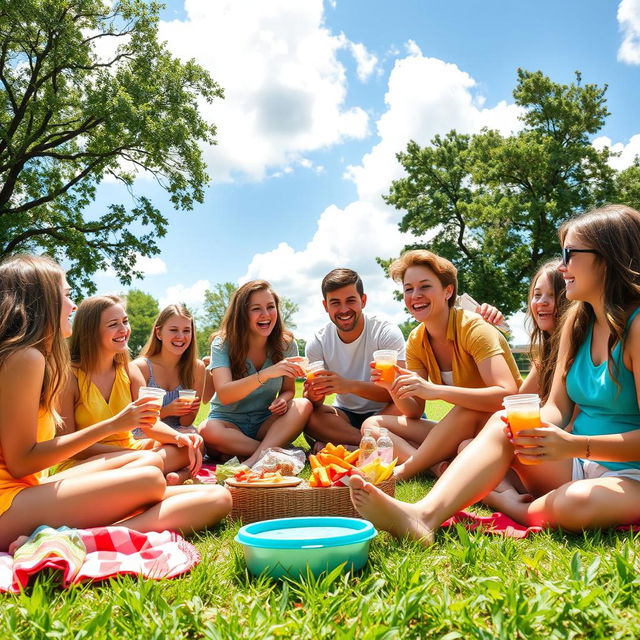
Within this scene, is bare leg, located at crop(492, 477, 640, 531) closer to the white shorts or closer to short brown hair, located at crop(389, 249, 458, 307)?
the white shorts

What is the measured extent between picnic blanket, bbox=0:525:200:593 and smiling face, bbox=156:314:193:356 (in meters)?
3.09

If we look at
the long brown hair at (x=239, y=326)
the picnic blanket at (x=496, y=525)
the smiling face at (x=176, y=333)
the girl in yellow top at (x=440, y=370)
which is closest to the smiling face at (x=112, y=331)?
the smiling face at (x=176, y=333)

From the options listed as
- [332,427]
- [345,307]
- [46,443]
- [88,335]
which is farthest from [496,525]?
[88,335]

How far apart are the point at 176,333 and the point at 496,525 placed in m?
3.70

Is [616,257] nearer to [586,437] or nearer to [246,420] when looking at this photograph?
[586,437]

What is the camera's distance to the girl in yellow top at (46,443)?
113 inches

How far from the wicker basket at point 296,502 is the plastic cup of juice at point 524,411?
1.03 meters

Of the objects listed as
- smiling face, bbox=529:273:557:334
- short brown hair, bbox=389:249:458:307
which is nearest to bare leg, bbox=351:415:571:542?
smiling face, bbox=529:273:557:334

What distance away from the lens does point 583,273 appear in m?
3.21

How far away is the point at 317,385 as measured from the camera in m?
5.51

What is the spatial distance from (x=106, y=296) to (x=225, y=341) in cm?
133

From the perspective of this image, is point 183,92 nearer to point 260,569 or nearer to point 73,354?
point 73,354

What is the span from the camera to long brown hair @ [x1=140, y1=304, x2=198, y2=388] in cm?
608

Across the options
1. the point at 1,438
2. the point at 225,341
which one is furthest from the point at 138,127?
the point at 1,438
